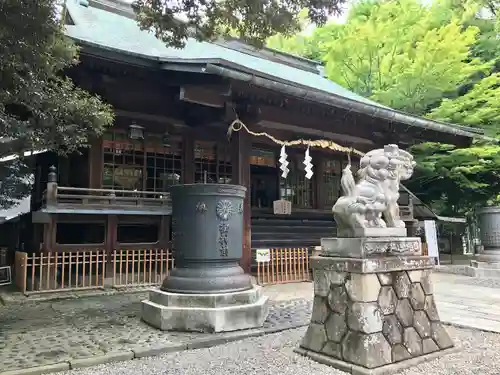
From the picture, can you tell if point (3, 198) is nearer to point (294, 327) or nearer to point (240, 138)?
point (240, 138)

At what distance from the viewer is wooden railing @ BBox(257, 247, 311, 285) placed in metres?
9.14

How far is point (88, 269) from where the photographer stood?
8.56 metres

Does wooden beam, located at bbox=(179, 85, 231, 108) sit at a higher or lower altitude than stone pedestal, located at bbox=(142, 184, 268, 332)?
higher

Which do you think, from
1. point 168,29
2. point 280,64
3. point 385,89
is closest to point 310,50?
point 280,64

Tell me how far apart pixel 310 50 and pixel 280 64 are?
624 cm

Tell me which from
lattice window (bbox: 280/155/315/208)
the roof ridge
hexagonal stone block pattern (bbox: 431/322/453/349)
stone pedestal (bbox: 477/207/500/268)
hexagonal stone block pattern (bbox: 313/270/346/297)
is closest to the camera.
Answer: hexagonal stone block pattern (bbox: 313/270/346/297)

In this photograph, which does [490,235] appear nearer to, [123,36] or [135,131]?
[135,131]

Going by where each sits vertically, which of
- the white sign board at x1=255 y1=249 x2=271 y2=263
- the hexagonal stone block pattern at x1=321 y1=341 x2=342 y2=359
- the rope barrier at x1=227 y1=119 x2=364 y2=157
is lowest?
the hexagonal stone block pattern at x1=321 y1=341 x2=342 y2=359

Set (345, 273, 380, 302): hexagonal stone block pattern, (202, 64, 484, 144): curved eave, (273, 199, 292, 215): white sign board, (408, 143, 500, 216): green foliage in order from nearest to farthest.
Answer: (345, 273, 380, 302): hexagonal stone block pattern < (202, 64, 484, 144): curved eave < (273, 199, 292, 215): white sign board < (408, 143, 500, 216): green foliage

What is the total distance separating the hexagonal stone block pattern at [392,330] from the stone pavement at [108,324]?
1.64 meters

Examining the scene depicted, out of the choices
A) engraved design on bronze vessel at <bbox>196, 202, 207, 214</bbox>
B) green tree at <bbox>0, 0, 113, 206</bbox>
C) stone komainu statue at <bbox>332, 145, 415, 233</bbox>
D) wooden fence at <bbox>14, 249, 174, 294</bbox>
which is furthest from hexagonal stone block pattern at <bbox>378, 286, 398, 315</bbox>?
wooden fence at <bbox>14, 249, 174, 294</bbox>

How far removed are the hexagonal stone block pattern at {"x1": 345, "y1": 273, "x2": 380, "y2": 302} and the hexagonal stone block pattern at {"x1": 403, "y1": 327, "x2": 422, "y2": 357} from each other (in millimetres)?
554

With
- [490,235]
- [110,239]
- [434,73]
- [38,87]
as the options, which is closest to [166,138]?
[110,239]

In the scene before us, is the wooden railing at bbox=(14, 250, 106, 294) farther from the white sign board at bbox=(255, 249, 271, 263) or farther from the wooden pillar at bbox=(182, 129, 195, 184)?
the white sign board at bbox=(255, 249, 271, 263)
